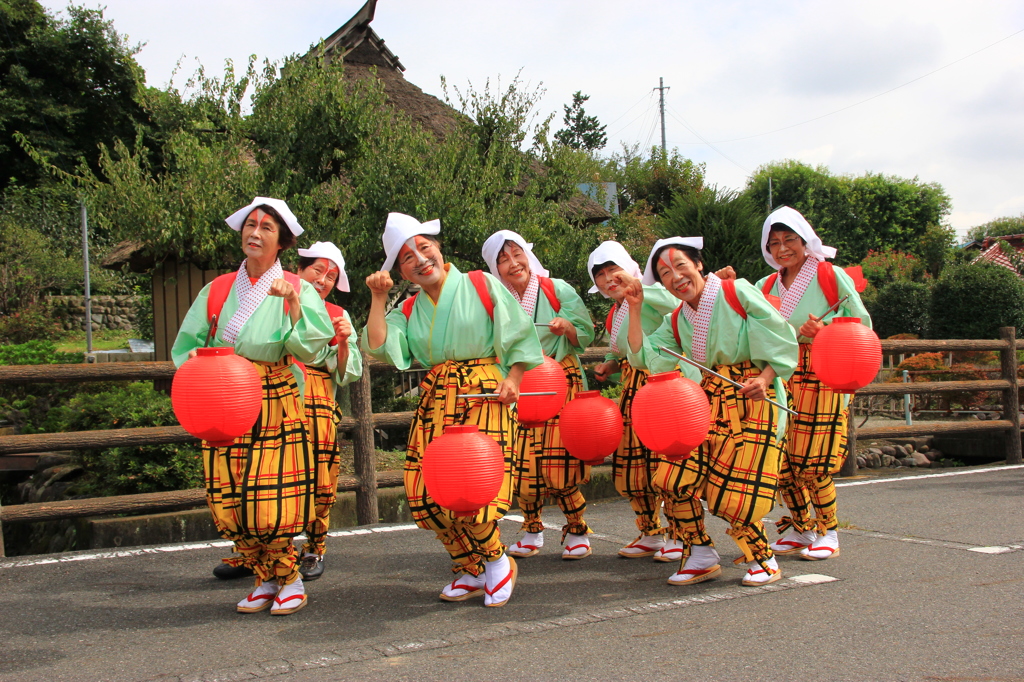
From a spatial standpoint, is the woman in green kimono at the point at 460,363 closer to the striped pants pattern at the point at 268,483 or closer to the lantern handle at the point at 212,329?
the striped pants pattern at the point at 268,483

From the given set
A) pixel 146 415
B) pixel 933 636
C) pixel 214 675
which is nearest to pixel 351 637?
pixel 214 675

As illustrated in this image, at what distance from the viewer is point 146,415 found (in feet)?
23.4

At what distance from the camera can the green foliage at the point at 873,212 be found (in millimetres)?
42409

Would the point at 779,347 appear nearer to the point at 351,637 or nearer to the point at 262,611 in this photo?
the point at 351,637

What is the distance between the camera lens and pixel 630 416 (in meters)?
4.55

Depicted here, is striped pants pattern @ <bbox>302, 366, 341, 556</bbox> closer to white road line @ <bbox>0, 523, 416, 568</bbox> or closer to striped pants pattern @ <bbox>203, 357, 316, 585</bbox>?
striped pants pattern @ <bbox>203, 357, 316, 585</bbox>

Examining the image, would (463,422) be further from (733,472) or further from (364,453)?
(364,453)

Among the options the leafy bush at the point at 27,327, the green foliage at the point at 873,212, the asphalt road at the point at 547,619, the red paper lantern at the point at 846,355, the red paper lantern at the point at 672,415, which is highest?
the green foliage at the point at 873,212

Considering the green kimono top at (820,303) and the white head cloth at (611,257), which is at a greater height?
the white head cloth at (611,257)

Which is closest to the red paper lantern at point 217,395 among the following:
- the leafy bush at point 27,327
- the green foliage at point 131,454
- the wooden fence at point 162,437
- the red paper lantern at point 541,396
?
the red paper lantern at point 541,396

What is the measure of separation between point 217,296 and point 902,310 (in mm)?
20766

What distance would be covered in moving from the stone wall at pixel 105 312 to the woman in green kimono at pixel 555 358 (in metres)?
19.9

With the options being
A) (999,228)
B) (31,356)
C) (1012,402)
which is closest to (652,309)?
(1012,402)

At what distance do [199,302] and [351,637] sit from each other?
63.9 inches
